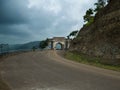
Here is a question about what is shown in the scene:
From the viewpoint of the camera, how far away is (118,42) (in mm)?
26234

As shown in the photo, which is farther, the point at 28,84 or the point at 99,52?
the point at 99,52

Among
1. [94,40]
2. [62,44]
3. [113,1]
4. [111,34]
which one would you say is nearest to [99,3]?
[113,1]

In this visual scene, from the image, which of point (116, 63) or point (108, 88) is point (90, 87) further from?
point (116, 63)

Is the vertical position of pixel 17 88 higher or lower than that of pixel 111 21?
lower

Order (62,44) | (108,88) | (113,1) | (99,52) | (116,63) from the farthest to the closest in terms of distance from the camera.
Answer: (62,44)
(113,1)
(99,52)
(116,63)
(108,88)

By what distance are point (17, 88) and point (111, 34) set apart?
20715mm

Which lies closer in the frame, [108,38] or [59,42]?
[108,38]

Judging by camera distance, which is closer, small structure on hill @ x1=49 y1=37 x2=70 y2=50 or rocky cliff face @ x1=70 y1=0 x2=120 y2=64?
rocky cliff face @ x1=70 y1=0 x2=120 y2=64

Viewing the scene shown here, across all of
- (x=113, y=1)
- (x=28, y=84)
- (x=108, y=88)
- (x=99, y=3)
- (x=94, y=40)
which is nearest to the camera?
(x=108, y=88)

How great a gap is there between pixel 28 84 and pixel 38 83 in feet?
2.08

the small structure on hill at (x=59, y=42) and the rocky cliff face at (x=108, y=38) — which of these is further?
the small structure on hill at (x=59, y=42)

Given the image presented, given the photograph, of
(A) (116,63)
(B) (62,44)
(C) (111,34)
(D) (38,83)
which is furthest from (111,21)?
(B) (62,44)

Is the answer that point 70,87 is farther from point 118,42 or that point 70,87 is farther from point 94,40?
point 94,40

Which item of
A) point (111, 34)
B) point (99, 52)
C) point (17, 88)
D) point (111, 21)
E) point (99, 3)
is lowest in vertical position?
point (17, 88)
